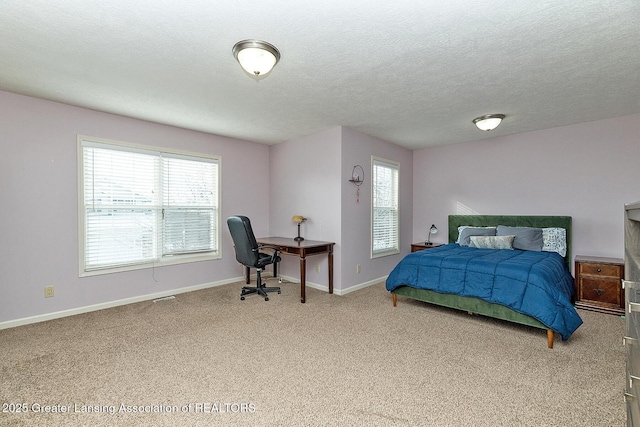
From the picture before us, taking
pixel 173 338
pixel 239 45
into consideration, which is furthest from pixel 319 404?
pixel 239 45

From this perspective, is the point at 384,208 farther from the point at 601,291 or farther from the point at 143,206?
the point at 143,206

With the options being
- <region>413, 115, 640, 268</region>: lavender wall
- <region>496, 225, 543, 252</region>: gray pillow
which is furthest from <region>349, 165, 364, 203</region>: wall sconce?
<region>496, 225, 543, 252</region>: gray pillow

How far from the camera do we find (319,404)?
186cm

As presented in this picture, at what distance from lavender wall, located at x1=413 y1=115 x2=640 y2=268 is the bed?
291 mm

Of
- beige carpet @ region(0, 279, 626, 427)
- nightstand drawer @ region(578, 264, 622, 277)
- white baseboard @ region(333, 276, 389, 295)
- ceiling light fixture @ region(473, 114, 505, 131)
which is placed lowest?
beige carpet @ region(0, 279, 626, 427)

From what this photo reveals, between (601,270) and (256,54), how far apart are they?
439 centimetres

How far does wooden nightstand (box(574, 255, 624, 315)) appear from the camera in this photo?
135 inches

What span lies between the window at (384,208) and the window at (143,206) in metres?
2.51

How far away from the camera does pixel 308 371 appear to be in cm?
224

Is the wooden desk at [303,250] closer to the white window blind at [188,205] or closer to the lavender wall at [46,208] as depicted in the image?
the white window blind at [188,205]

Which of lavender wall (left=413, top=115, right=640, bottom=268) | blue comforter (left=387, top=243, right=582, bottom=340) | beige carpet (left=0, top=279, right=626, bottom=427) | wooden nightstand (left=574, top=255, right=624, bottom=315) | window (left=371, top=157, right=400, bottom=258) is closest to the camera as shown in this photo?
beige carpet (left=0, top=279, right=626, bottom=427)

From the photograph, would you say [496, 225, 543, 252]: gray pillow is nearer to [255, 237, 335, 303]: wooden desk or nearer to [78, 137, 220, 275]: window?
[255, 237, 335, 303]: wooden desk

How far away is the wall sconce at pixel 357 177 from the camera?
451 cm

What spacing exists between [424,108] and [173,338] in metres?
3.58
